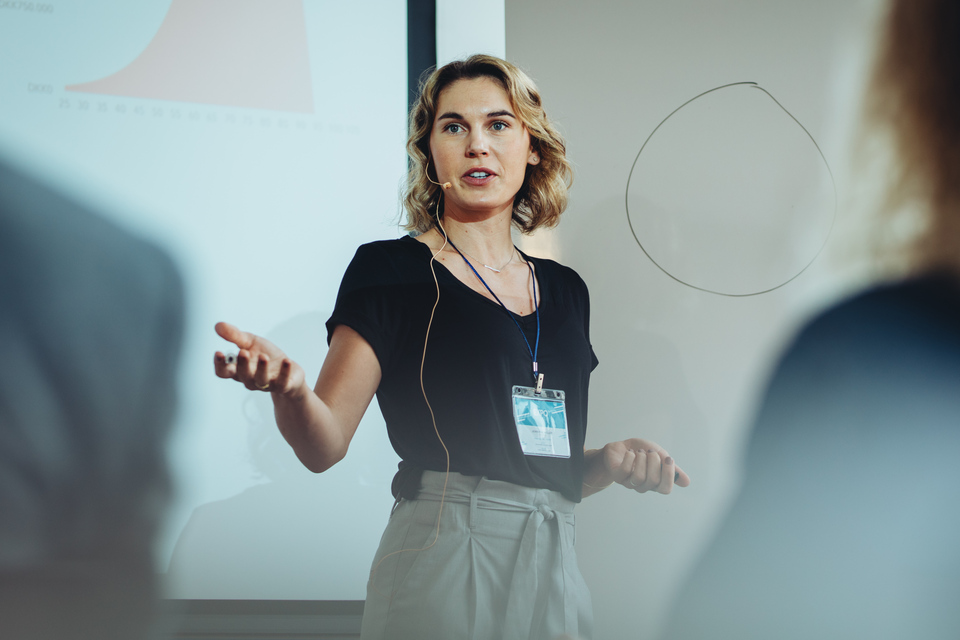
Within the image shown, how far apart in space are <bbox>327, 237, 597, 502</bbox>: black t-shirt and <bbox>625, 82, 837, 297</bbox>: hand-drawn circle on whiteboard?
61cm

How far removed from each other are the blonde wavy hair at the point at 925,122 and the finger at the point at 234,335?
148 centimetres

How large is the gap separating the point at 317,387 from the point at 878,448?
1.25 meters

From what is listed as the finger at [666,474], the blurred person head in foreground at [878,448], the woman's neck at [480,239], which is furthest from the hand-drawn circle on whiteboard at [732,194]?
the finger at [666,474]

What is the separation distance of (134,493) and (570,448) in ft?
2.52

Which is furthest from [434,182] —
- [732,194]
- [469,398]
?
[732,194]

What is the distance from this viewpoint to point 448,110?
1068 millimetres

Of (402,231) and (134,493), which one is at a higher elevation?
(402,231)

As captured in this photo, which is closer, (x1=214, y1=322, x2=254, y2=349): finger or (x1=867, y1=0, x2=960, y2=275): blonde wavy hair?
(x1=214, y1=322, x2=254, y2=349): finger

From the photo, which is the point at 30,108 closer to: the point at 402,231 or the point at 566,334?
the point at 402,231

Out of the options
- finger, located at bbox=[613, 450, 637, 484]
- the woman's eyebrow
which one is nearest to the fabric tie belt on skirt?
finger, located at bbox=[613, 450, 637, 484]

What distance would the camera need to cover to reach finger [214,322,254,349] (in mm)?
628

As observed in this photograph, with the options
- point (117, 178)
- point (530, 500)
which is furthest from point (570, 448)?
point (117, 178)

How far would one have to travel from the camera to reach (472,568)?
876mm

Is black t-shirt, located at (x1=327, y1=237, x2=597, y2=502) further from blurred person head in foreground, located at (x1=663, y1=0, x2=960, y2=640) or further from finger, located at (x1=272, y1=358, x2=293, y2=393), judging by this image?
blurred person head in foreground, located at (x1=663, y1=0, x2=960, y2=640)
